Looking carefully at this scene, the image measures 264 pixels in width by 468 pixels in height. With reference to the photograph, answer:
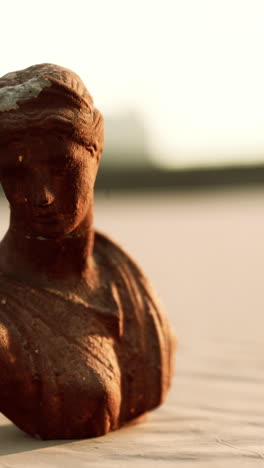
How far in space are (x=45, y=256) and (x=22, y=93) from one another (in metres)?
0.78

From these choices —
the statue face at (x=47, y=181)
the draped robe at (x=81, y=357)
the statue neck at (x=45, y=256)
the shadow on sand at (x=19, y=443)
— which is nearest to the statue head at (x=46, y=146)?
the statue face at (x=47, y=181)

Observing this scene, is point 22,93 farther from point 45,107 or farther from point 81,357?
point 81,357

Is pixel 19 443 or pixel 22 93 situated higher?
pixel 22 93

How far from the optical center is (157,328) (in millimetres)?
3867

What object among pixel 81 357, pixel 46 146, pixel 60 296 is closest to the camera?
pixel 46 146

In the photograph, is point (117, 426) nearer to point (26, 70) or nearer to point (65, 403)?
point (65, 403)

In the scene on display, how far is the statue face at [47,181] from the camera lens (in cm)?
345

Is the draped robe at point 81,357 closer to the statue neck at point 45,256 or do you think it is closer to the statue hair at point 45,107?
the statue neck at point 45,256

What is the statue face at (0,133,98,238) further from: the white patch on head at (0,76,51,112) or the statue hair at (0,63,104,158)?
the white patch on head at (0,76,51,112)

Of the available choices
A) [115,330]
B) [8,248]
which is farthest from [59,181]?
[115,330]

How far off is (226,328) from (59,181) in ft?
15.2

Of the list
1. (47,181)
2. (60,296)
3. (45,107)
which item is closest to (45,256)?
(60,296)

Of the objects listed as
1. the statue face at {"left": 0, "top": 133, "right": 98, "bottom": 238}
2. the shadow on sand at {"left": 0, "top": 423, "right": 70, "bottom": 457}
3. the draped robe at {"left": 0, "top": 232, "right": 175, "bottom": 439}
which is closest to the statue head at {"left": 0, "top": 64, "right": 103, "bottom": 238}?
the statue face at {"left": 0, "top": 133, "right": 98, "bottom": 238}

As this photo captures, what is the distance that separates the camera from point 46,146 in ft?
11.3
